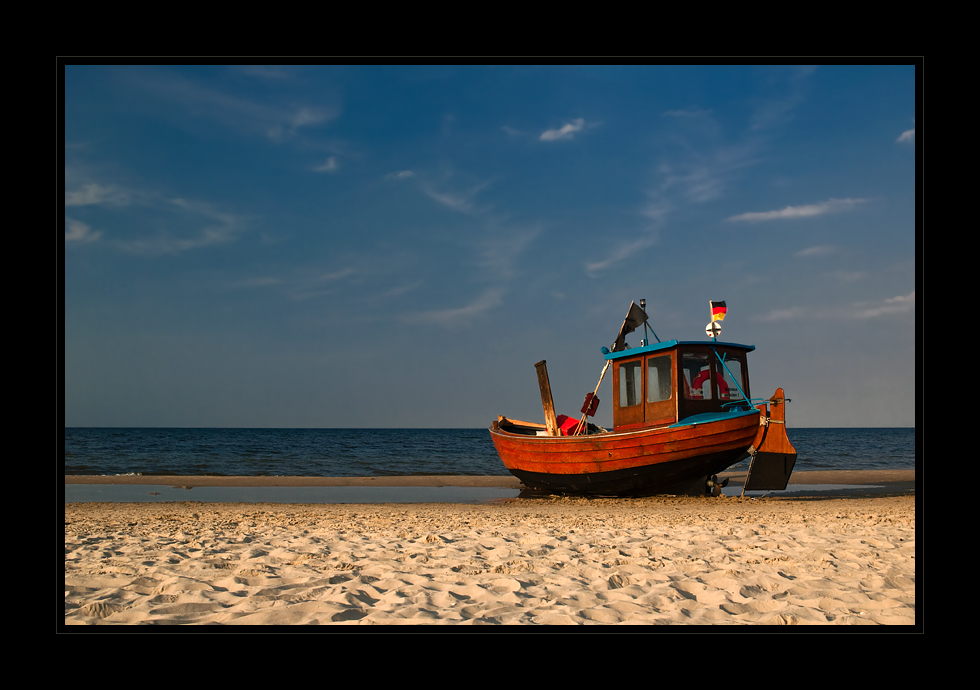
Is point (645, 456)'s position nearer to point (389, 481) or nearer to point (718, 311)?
point (718, 311)

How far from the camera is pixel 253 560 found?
17.1 ft

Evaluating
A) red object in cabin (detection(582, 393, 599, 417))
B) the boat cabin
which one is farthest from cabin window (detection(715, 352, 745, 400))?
red object in cabin (detection(582, 393, 599, 417))

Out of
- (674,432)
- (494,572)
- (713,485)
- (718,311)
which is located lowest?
(713,485)

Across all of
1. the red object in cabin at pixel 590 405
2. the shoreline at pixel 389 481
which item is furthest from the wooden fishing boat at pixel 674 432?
the shoreline at pixel 389 481

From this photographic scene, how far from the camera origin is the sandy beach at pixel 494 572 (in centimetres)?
373

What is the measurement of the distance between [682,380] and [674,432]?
1105mm

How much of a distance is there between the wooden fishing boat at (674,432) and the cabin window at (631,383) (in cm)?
2

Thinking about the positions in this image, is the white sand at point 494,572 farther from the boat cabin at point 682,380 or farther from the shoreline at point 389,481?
the shoreline at point 389,481

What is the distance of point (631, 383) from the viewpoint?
1285 cm

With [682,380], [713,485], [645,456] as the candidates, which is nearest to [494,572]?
[645,456]

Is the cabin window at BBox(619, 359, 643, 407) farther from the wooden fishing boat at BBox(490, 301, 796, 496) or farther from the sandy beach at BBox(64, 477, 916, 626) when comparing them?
the sandy beach at BBox(64, 477, 916, 626)

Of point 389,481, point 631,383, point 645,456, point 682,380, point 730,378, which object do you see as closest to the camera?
point 645,456
